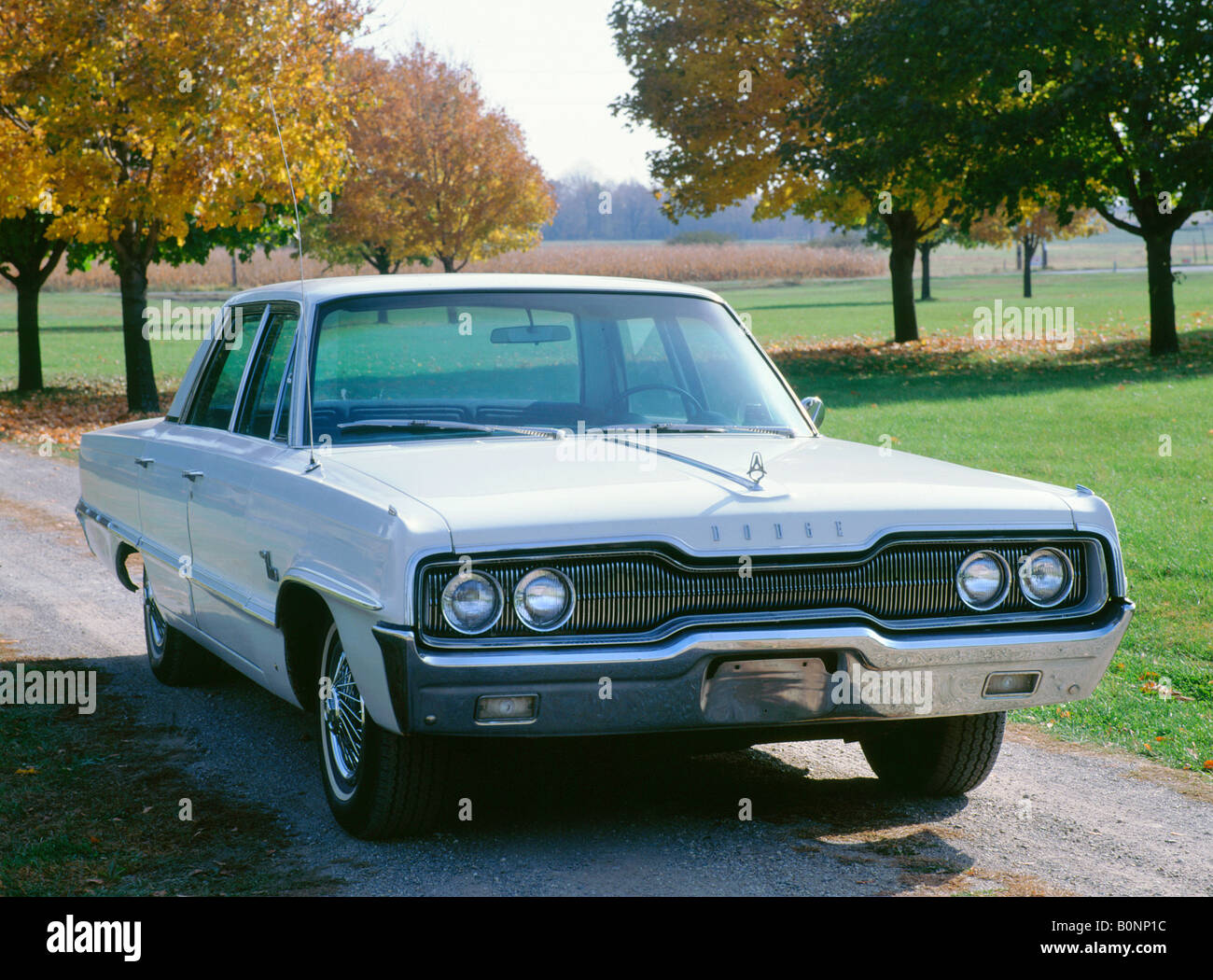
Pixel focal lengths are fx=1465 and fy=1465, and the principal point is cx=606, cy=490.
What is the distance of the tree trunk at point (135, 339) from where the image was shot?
22.0m

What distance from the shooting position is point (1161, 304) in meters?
26.0

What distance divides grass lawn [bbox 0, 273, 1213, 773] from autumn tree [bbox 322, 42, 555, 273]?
728 cm

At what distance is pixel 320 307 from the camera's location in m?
5.40

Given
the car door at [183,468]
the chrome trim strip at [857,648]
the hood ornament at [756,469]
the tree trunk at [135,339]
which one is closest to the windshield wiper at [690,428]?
the hood ornament at [756,469]

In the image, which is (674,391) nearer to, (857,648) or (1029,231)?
(857,648)

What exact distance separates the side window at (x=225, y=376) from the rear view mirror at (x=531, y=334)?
3.82ft

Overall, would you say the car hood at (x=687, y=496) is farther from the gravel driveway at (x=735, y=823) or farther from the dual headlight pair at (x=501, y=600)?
the gravel driveway at (x=735, y=823)

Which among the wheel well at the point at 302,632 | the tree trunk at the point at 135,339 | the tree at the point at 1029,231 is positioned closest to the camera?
the wheel well at the point at 302,632

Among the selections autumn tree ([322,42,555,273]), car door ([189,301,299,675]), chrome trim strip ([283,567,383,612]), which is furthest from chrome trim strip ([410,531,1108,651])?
autumn tree ([322,42,555,273])

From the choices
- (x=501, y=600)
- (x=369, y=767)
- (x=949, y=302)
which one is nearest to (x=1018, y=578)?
(x=501, y=600)

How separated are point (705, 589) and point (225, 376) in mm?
3009
